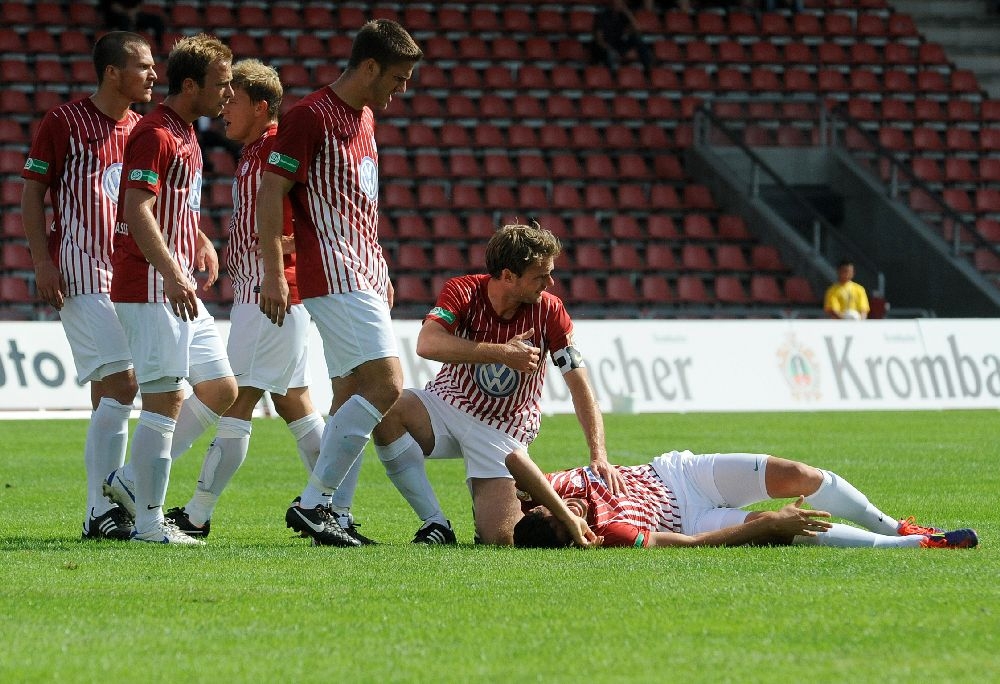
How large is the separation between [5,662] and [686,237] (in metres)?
20.7

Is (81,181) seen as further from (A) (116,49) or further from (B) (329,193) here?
(B) (329,193)

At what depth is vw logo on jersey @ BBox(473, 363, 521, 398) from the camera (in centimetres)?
667

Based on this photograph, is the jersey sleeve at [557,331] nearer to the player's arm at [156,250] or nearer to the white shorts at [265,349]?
the white shorts at [265,349]

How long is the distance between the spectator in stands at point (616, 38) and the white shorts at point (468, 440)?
783 inches

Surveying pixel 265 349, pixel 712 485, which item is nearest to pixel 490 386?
pixel 712 485

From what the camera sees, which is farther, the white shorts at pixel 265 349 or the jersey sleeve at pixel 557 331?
the white shorts at pixel 265 349

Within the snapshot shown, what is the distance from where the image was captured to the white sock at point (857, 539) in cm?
614

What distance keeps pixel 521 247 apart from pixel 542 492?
0.98 meters

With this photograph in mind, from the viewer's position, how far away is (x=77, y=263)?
679cm

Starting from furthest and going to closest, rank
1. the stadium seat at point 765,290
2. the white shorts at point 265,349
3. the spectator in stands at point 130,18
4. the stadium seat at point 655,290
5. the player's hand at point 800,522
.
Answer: the spectator in stands at point 130,18 < the stadium seat at point 765,290 < the stadium seat at point 655,290 < the white shorts at point 265,349 < the player's hand at point 800,522

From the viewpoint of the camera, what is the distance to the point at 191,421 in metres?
7.00

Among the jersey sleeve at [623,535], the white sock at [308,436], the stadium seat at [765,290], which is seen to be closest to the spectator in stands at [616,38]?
the stadium seat at [765,290]

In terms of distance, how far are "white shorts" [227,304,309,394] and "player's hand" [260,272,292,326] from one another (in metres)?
1.07

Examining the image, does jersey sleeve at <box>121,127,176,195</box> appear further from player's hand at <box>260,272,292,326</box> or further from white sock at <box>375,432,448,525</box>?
white sock at <box>375,432,448,525</box>
